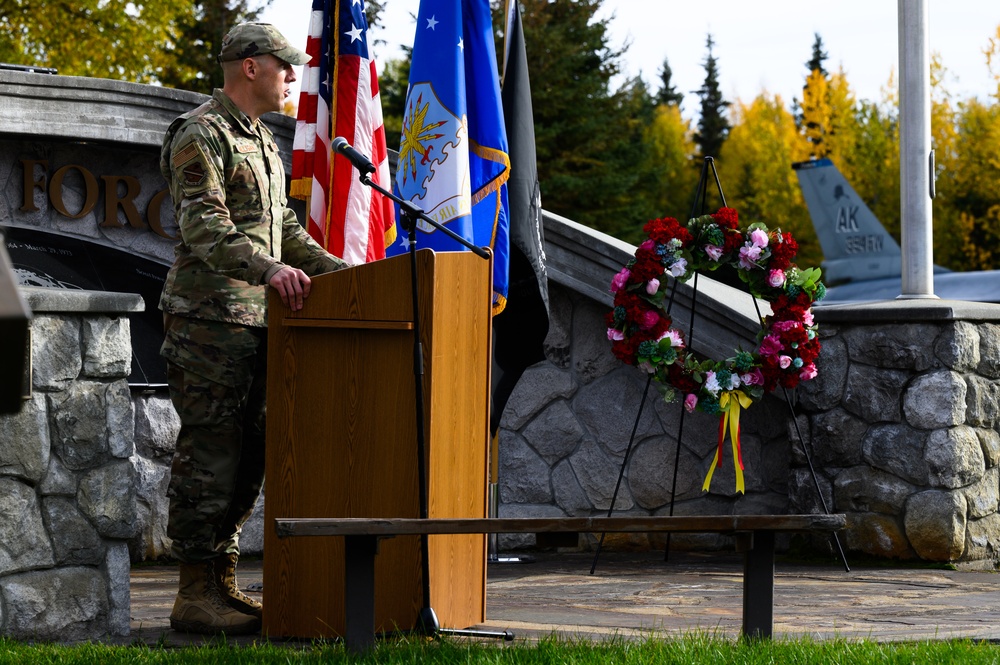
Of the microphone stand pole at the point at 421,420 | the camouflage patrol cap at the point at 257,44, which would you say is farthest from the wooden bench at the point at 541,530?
the camouflage patrol cap at the point at 257,44

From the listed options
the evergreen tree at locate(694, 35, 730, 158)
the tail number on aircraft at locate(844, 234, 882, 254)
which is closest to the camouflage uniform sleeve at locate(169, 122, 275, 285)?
the tail number on aircraft at locate(844, 234, 882, 254)

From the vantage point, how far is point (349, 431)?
393 cm

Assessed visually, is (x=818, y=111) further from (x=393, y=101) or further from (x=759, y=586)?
(x=759, y=586)

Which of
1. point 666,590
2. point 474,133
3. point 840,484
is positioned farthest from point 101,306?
point 840,484

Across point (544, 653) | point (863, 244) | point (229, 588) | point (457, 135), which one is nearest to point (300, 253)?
point (229, 588)

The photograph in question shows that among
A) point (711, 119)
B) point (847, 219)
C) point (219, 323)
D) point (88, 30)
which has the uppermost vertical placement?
point (711, 119)

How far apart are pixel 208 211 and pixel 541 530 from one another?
159 centimetres

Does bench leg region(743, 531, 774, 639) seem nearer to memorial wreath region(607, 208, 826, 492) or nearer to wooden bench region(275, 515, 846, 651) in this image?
wooden bench region(275, 515, 846, 651)

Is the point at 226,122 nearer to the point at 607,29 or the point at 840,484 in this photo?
the point at 840,484

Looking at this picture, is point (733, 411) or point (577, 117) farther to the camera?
point (577, 117)

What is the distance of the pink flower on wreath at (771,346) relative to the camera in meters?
6.21

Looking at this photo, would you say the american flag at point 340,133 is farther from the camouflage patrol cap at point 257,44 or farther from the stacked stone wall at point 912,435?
the stacked stone wall at point 912,435

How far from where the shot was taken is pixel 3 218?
20.6 ft

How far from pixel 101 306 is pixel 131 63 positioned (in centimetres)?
1799
